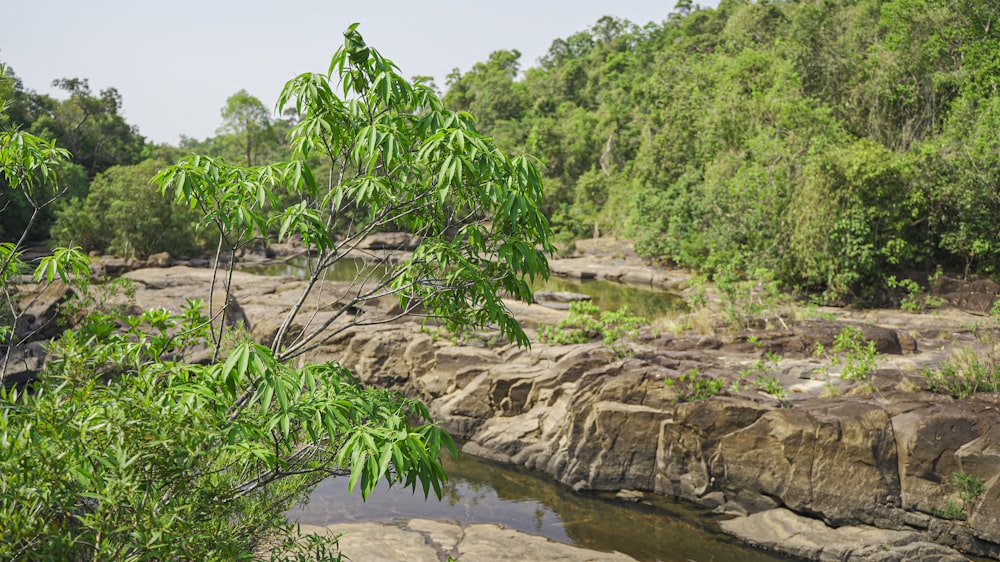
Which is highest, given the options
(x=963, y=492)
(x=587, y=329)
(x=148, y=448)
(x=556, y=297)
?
(x=148, y=448)

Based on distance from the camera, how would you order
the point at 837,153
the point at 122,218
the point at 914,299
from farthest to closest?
the point at 122,218, the point at 837,153, the point at 914,299

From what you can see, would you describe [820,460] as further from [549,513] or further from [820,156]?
[820,156]

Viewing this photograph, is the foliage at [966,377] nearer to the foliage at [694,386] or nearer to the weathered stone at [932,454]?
the weathered stone at [932,454]

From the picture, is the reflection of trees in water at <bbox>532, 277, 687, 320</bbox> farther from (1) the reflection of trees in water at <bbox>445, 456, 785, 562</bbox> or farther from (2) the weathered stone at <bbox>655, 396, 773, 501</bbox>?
(1) the reflection of trees in water at <bbox>445, 456, 785, 562</bbox>

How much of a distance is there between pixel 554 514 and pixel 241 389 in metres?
6.62

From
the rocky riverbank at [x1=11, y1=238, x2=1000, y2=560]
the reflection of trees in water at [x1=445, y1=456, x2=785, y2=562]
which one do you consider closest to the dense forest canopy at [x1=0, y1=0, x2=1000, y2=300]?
the rocky riverbank at [x1=11, y1=238, x2=1000, y2=560]

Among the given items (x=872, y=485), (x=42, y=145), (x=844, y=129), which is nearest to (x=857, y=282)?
(x=844, y=129)

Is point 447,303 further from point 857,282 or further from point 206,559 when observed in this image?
point 857,282

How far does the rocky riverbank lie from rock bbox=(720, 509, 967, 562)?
0.02 metres

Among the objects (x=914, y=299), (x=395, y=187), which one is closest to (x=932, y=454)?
(x=395, y=187)

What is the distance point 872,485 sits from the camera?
8.59 meters

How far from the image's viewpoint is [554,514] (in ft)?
31.5

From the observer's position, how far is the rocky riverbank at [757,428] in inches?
328

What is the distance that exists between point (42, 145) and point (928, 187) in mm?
20803
